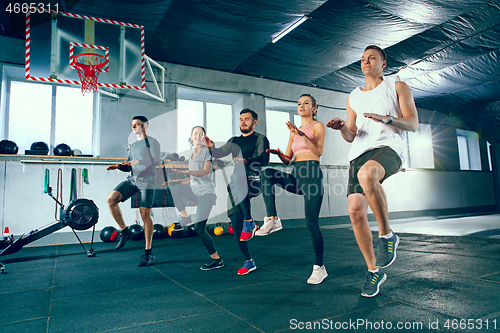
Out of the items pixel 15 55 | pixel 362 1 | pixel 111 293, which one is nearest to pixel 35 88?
pixel 15 55

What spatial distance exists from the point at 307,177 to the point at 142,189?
1936 mm

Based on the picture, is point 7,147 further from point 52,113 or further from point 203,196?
point 203,196

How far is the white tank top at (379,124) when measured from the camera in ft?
6.56

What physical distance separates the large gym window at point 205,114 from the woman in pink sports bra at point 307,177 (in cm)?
464

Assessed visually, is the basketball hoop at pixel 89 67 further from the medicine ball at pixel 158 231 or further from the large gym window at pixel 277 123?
the large gym window at pixel 277 123

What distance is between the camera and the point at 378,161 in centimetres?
189

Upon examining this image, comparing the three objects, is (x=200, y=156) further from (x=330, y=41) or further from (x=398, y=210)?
(x=398, y=210)

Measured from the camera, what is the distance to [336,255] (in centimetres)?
368

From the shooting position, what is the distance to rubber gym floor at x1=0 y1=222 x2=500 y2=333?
1.60 meters

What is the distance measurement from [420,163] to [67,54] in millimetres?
10225

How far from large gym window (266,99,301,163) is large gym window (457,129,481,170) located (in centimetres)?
715

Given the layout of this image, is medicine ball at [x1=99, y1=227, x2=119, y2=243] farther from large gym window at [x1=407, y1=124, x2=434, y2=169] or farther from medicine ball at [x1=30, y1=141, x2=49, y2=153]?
large gym window at [x1=407, y1=124, x2=434, y2=169]

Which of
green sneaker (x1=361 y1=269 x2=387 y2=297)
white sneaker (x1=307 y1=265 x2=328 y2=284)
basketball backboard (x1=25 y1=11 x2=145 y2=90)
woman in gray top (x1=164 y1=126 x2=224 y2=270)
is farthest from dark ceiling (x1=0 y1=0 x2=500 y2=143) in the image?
green sneaker (x1=361 y1=269 x2=387 y2=297)

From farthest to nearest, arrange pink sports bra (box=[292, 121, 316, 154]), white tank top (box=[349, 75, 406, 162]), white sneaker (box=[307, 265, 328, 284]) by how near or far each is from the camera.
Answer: pink sports bra (box=[292, 121, 316, 154]) < white sneaker (box=[307, 265, 328, 284]) < white tank top (box=[349, 75, 406, 162])
